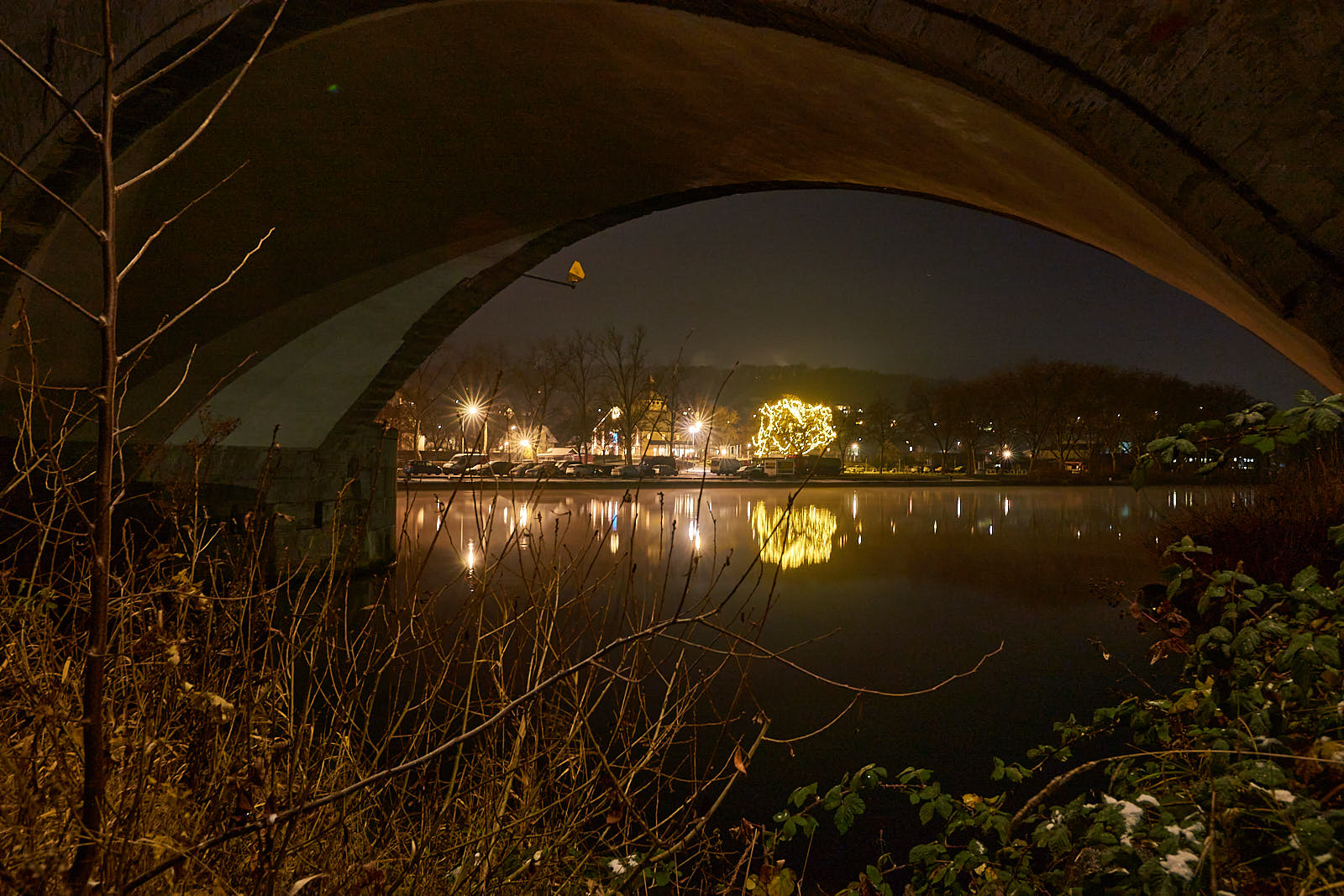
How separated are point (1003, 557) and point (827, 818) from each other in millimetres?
9819

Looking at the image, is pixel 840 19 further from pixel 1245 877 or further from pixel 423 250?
pixel 423 250

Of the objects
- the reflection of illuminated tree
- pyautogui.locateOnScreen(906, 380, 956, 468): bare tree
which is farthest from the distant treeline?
the reflection of illuminated tree

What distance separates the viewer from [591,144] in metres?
6.53

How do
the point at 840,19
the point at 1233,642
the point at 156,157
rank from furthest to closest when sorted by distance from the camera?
1. the point at 156,157
2. the point at 840,19
3. the point at 1233,642

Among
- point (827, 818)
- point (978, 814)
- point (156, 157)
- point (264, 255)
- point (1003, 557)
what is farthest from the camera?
point (1003, 557)

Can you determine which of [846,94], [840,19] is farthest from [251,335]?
[840,19]

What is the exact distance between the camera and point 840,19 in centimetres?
306

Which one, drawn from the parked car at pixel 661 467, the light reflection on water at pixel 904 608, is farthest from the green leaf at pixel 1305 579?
the parked car at pixel 661 467

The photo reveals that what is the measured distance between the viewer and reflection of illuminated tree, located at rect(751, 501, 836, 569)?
37.1 ft

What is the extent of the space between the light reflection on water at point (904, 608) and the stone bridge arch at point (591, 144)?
1900 millimetres

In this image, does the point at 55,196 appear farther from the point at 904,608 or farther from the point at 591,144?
the point at 904,608

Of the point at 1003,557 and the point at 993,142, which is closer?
the point at 993,142

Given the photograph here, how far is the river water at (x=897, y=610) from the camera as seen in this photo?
422 centimetres

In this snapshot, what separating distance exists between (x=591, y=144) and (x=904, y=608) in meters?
6.07
